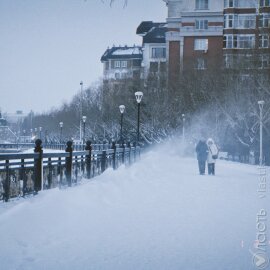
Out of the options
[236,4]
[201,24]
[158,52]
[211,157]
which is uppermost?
[236,4]

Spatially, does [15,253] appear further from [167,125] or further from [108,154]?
[167,125]

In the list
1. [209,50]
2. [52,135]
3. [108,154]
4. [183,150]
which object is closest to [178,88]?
[183,150]

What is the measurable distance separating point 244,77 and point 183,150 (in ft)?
28.0

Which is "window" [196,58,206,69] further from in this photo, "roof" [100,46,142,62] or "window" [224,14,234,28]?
"roof" [100,46,142,62]

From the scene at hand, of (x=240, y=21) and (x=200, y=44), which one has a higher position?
(x=240, y=21)

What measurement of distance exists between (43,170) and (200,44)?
54.9m

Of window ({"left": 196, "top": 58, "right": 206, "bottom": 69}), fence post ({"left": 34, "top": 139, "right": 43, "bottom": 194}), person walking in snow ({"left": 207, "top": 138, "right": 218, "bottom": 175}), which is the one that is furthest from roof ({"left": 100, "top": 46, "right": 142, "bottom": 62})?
fence post ({"left": 34, "top": 139, "right": 43, "bottom": 194})


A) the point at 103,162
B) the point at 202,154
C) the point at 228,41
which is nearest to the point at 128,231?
the point at 103,162

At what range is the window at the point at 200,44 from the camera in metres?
62.3

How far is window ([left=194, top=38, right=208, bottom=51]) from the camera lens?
6231 centimetres

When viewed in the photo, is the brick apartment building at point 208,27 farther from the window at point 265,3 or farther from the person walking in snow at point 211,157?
the person walking in snow at point 211,157

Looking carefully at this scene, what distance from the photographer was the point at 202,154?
18609 mm

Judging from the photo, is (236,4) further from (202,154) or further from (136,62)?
(202,154)

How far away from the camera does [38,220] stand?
714cm
